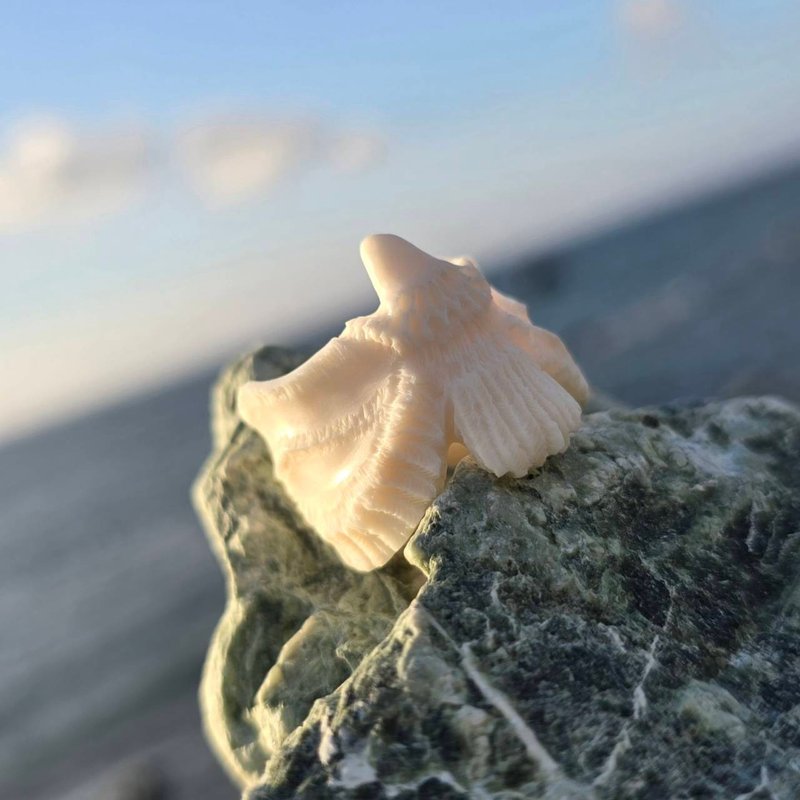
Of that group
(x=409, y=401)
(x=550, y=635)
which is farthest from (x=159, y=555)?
(x=550, y=635)

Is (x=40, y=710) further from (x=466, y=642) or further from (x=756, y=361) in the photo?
(x=756, y=361)

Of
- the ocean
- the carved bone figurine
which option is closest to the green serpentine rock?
the carved bone figurine

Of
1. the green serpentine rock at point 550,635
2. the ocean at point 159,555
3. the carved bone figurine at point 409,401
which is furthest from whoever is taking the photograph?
the ocean at point 159,555

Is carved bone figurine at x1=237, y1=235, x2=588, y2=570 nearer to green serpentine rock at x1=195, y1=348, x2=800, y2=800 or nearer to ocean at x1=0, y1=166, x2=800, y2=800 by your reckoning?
green serpentine rock at x1=195, y1=348, x2=800, y2=800

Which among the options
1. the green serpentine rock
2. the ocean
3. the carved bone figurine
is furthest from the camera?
the ocean

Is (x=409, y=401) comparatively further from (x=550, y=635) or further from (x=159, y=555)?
(x=159, y=555)

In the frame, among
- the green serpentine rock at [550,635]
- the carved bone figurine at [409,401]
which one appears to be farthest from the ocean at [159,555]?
the carved bone figurine at [409,401]

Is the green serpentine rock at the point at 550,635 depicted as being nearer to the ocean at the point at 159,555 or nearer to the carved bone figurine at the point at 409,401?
the carved bone figurine at the point at 409,401

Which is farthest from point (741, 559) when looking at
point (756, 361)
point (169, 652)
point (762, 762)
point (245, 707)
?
point (756, 361)
